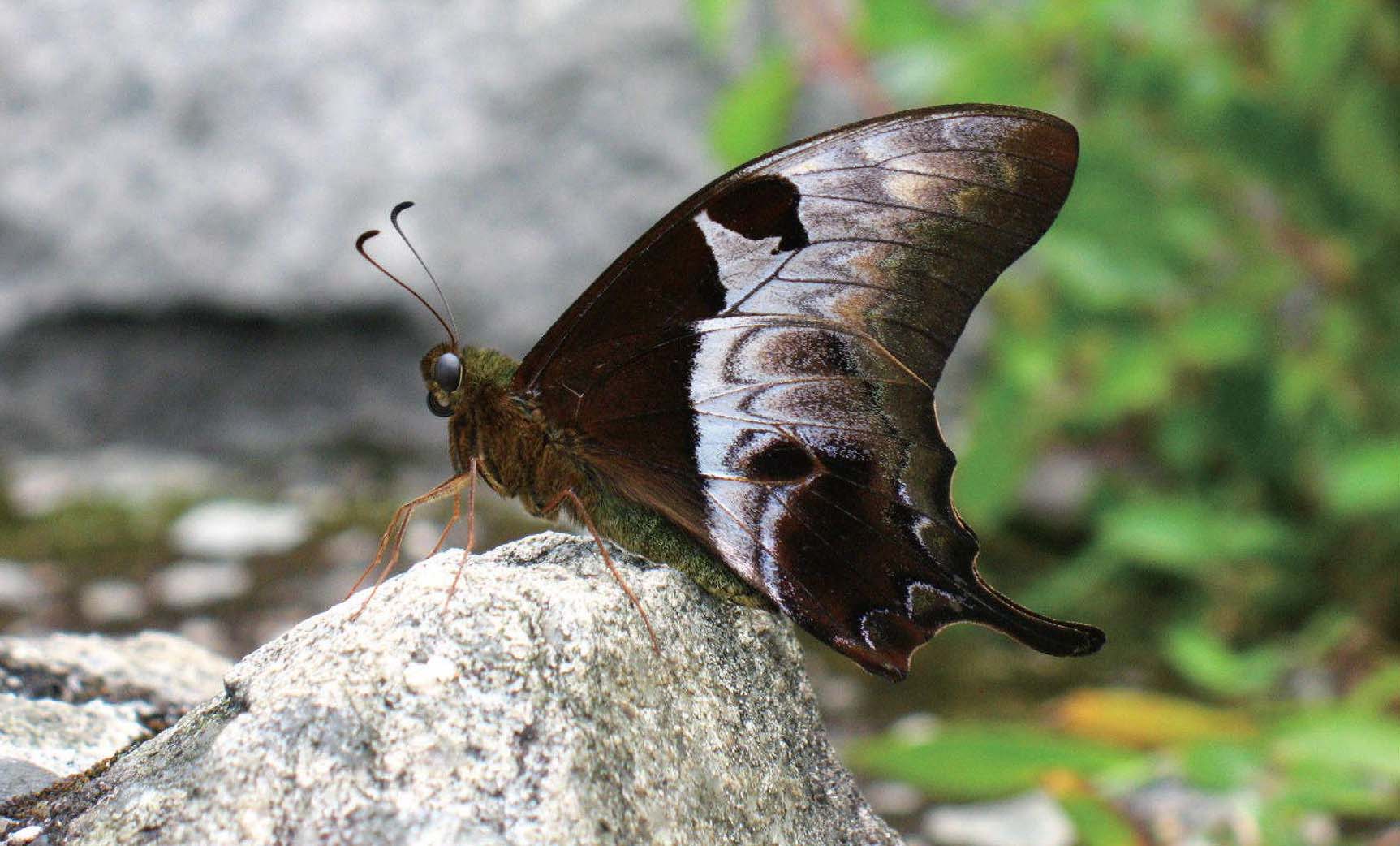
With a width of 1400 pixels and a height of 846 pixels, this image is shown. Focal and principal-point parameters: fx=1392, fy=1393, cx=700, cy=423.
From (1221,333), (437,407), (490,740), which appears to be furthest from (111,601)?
(1221,333)

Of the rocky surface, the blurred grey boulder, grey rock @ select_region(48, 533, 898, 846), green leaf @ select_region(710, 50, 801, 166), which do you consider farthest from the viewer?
the blurred grey boulder

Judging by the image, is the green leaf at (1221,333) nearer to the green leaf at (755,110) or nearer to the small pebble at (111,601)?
the green leaf at (755,110)

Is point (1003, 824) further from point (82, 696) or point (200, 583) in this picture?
point (200, 583)

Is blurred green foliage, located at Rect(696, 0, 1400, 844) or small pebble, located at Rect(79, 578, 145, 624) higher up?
blurred green foliage, located at Rect(696, 0, 1400, 844)

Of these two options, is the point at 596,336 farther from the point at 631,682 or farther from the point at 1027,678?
the point at 1027,678

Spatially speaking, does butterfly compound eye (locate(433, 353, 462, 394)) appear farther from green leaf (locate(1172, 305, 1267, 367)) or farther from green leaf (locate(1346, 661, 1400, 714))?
green leaf (locate(1172, 305, 1267, 367))

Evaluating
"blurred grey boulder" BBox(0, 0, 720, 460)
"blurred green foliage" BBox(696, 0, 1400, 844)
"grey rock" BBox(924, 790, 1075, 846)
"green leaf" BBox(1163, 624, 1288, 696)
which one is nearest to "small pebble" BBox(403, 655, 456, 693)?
"blurred green foliage" BBox(696, 0, 1400, 844)

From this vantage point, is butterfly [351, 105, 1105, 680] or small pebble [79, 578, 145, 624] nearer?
butterfly [351, 105, 1105, 680]
